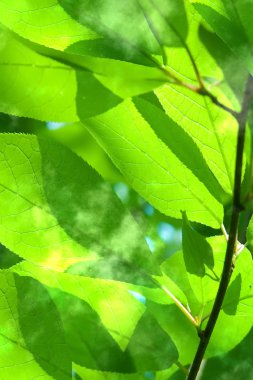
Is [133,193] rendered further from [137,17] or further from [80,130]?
[137,17]

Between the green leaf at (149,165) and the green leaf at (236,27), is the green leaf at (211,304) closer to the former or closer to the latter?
the green leaf at (149,165)

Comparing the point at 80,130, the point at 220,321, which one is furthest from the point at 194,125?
the point at 80,130

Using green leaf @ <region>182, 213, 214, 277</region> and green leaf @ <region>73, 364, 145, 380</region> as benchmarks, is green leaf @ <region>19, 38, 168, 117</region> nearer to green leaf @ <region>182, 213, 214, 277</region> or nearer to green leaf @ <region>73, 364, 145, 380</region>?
green leaf @ <region>182, 213, 214, 277</region>

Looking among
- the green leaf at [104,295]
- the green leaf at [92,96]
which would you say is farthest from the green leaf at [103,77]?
the green leaf at [104,295]

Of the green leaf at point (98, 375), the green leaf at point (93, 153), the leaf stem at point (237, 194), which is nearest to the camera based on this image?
the leaf stem at point (237, 194)

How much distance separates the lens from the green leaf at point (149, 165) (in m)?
0.43

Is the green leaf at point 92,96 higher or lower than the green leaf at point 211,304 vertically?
higher

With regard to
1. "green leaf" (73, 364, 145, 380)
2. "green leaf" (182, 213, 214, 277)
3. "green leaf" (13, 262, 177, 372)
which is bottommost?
"green leaf" (73, 364, 145, 380)

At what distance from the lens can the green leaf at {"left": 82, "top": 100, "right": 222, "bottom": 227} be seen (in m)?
0.43

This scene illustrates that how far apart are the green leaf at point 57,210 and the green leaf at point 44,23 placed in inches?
2.6

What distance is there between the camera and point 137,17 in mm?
389

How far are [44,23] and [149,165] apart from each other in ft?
0.35

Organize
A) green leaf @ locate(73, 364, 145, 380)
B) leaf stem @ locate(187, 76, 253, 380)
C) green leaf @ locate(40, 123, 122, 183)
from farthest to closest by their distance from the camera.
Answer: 1. green leaf @ locate(40, 123, 122, 183)
2. green leaf @ locate(73, 364, 145, 380)
3. leaf stem @ locate(187, 76, 253, 380)

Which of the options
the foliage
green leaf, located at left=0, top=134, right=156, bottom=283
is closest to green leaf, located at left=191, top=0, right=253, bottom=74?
the foliage
